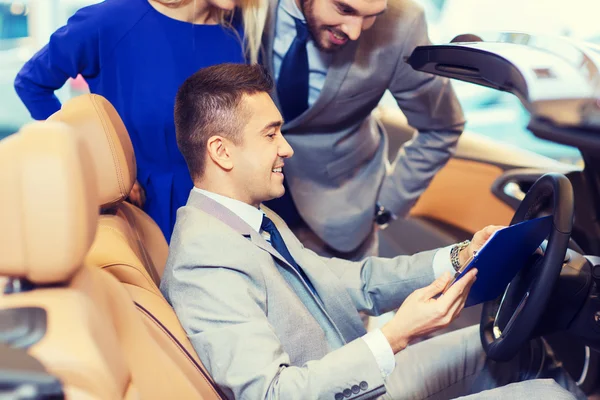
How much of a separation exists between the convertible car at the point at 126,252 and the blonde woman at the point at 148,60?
0.21 meters

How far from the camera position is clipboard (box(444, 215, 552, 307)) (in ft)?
3.99

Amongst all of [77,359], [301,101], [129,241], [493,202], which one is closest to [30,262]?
[77,359]

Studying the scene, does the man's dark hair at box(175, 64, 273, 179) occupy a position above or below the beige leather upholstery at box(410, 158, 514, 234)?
above

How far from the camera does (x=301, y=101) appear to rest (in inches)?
Answer: 76.4

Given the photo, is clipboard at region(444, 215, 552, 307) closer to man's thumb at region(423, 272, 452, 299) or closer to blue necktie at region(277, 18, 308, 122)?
man's thumb at region(423, 272, 452, 299)

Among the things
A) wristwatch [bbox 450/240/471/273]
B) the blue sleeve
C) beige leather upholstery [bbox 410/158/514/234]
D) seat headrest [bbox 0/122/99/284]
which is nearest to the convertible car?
seat headrest [bbox 0/122/99/284]

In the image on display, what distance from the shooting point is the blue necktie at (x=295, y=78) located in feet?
5.99

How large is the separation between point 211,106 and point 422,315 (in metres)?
0.56

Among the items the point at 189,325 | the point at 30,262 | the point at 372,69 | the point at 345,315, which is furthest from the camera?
the point at 372,69

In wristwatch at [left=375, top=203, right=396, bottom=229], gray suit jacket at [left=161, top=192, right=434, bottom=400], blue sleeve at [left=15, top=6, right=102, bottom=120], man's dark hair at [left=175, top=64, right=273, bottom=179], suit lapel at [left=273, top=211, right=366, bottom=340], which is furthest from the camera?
wristwatch at [left=375, top=203, right=396, bottom=229]

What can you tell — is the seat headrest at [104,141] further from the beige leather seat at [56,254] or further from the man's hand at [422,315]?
the man's hand at [422,315]

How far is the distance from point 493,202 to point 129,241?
205 centimetres

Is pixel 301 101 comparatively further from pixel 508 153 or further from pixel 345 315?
pixel 508 153

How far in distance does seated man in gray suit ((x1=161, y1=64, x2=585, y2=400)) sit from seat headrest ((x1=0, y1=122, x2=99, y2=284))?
0.41m
